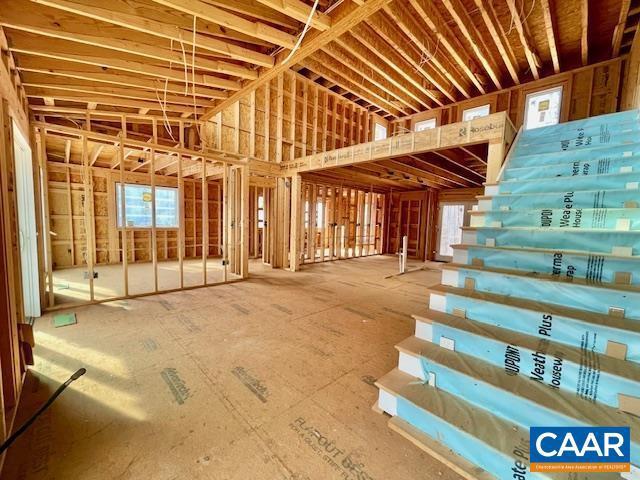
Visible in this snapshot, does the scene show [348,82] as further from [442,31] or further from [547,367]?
[547,367]

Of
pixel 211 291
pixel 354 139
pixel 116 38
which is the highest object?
pixel 354 139

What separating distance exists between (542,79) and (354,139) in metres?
5.48

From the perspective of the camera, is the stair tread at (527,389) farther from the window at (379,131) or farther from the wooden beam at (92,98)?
the window at (379,131)

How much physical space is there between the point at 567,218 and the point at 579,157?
4.25 feet

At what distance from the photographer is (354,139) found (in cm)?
953

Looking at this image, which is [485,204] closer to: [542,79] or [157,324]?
[157,324]

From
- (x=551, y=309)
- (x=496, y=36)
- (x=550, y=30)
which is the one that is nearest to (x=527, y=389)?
(x=551, y=309)

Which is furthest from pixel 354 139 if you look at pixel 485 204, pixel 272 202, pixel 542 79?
Result: pixel 485 204

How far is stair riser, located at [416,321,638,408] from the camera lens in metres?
1.39

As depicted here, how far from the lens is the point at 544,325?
176 centimetres

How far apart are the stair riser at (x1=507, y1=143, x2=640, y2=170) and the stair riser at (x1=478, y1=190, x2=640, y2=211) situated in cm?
72

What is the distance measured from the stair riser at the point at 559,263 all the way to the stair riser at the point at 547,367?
700 millimetres

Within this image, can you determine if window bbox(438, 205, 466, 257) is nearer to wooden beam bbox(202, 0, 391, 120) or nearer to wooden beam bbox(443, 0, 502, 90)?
wooden beam bbox(443, 0, 502, 90)

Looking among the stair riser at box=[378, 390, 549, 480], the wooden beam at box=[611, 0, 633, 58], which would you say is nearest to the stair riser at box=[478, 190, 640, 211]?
the stair riser at box=[378, 390, 549, 480]
